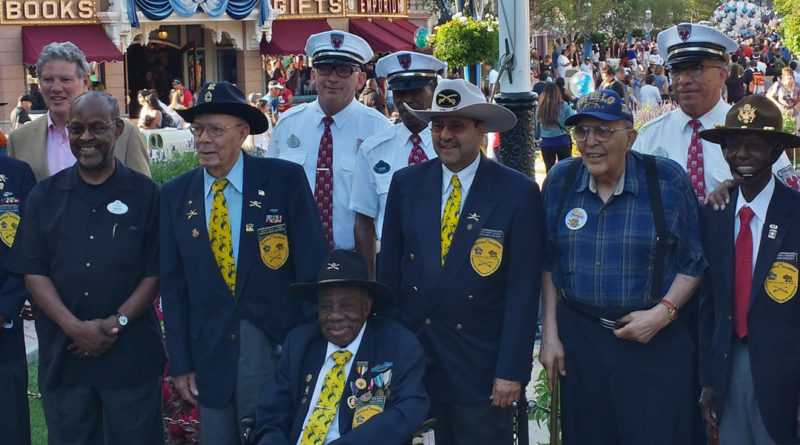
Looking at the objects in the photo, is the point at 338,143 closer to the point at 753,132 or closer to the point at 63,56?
the point at 63,56

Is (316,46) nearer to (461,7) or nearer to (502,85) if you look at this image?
(502,85)

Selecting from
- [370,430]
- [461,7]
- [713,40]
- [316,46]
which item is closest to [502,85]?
[316,46]

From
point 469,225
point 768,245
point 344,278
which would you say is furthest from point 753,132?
point 344,278

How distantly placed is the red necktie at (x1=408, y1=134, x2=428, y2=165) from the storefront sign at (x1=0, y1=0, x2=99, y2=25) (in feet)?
85.4

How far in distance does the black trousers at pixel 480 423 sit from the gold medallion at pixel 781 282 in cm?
131

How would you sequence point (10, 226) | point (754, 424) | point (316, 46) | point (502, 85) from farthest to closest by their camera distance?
1. point (502, 85)
2. point (316, 46)
3. point (10, 226)
4. point (754, 424)

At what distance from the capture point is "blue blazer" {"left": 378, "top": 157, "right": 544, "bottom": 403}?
4848 mm

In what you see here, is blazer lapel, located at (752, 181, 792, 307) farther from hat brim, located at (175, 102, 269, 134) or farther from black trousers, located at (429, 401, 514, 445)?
hat brim, located at (175, 102, 269, 134)

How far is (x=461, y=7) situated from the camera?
24.8 metres

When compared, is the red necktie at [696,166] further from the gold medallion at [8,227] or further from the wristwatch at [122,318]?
the gold medallion at [8,227]

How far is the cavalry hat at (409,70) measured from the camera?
6.17m

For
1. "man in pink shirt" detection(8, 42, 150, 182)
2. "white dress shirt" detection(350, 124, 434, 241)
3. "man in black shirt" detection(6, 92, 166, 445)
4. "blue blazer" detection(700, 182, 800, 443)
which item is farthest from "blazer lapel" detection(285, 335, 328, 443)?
"blue blazer" detection(700, 182, 800, 443)

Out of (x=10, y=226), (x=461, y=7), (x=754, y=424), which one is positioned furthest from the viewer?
(x=461, y=7)

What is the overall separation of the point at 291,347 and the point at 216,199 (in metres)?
0.81
